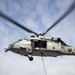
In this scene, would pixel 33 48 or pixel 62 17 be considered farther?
pixel 33 48

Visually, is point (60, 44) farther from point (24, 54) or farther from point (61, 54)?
point (24, 54)

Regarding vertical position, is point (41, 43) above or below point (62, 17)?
below

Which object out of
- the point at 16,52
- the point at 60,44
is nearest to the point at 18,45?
the point at 16,52

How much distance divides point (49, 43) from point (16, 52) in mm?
4211

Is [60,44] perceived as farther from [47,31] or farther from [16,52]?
[16,52]

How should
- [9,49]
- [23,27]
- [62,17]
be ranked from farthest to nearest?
[9,49] → [23,27] → [62,17]

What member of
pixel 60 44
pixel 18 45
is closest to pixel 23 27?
pixel 18 45

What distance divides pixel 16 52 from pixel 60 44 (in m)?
5.54

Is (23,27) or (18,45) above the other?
(23,27)

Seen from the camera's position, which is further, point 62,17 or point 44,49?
point 44,49

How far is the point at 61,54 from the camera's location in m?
27.3

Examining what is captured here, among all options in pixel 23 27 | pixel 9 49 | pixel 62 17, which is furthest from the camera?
pixel 9 49

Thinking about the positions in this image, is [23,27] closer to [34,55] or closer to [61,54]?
[34,55]

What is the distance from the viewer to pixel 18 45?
1088 inches
